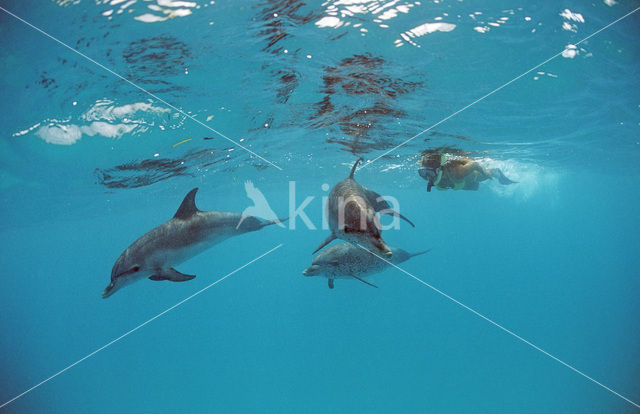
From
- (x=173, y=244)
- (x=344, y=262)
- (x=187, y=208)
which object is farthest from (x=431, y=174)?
(x=173, y=244)

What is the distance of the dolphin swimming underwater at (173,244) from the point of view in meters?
6.24

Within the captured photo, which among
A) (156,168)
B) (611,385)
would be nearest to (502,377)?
(611,385)

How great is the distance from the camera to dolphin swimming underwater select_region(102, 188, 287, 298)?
246 inches

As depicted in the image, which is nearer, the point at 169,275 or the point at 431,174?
the point at 169,275

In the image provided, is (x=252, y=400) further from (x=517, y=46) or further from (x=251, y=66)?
(x=517, y=46)

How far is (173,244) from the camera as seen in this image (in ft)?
21.5

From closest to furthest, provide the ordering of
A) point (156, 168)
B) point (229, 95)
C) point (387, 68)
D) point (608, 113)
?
point (387, 68) < point (229, 95) < point (608, 113) < point (156, 168)

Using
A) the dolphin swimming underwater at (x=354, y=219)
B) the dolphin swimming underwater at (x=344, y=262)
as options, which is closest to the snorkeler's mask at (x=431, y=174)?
the dolphin swimming underwater at (x=344, y=262)

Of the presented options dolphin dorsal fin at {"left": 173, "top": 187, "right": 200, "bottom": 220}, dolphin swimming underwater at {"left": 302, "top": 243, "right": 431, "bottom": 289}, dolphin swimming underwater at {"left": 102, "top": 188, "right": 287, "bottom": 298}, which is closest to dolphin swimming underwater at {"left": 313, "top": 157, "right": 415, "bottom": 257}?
dolphin swimming underwater at {"left": 302, "top": 243, "right": 431, "bottom": 289}

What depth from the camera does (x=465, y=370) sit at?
27.8m

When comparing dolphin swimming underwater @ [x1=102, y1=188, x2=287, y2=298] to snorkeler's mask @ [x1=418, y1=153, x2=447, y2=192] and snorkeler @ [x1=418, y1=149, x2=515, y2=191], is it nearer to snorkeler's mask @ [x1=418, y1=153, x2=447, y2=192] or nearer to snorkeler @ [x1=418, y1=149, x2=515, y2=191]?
snorkeler's mask @ [x1=418, y1=153, x2=447, y2=192]

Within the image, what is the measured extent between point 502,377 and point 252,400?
2184cm

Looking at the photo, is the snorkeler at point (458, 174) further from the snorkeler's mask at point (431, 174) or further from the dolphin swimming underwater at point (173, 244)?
the dolphin swimming underwater at point (173, 244)

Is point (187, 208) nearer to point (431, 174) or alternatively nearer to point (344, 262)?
point (344, 262)
